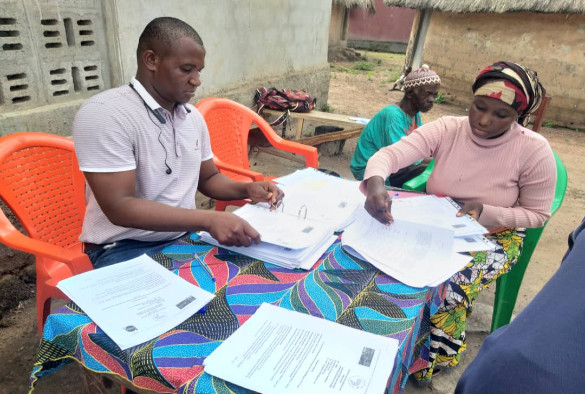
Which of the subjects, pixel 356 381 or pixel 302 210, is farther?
pixel 302 210

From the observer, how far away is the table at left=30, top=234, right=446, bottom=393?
0.90 metres

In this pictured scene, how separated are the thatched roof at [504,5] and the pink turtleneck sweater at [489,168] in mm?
7027

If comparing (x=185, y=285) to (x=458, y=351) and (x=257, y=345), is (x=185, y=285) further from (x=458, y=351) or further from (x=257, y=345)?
(x=458, y=351)

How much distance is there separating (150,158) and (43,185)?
67 cm

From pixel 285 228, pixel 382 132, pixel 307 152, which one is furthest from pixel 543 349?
pixel 382 132

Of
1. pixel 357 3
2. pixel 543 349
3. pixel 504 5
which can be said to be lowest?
pixel 543 349

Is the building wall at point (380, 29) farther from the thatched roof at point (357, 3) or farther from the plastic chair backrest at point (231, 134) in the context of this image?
the plastic chair backrest at point (231, 134)

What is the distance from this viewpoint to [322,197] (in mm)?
1785

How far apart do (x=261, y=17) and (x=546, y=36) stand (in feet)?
19.4

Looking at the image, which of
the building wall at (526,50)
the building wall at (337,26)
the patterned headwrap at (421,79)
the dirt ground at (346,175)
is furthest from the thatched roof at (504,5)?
the patterned headwrap at (421,79)

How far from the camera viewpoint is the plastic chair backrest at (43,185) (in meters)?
1.75

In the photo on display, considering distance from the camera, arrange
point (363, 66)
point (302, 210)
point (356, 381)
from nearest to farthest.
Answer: point (356, 381)
point (302, 210)
point (363, 66)

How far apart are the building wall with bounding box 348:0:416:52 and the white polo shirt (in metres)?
17.7

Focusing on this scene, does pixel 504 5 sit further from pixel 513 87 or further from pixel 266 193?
pixel 266 193
